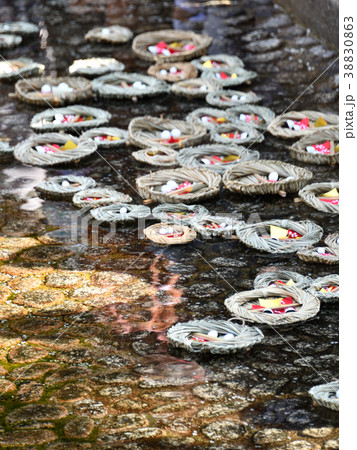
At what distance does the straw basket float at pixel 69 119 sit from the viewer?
239 inches

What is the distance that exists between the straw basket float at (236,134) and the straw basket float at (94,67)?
167 cm

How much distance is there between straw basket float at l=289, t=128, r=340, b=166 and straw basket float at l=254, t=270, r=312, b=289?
4.96ft

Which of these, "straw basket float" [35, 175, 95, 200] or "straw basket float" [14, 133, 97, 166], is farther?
"straw basket float" [14, 133, 97, 166]

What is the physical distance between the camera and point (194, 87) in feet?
22.3

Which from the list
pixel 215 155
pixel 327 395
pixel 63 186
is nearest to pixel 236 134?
pixel 215 155

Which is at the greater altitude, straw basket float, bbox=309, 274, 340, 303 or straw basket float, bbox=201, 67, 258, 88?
straw basket float, bbox=201, 67, 258, 88

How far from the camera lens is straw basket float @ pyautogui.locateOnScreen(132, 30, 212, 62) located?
24.5ft

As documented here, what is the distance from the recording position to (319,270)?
4.26 metres

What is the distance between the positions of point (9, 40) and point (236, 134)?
3.04 meters

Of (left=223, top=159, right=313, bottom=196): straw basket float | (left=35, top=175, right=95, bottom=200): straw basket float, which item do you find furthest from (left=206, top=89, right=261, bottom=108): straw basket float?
(left=35, top=175, right=95, bottom=200): straw basket float

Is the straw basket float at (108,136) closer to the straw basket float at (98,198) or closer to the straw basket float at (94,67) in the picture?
the straw basket float at (98,198)

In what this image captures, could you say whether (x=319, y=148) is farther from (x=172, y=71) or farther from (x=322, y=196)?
(x=172, y=71)

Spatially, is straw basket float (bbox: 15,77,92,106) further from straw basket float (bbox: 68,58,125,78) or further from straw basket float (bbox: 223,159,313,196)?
straw basket float (bbox: 223,159,313,196)

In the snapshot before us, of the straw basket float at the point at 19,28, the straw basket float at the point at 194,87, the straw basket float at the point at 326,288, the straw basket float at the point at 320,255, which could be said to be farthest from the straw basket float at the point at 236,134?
the straw basket float at the point at 19,28
